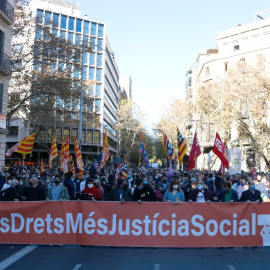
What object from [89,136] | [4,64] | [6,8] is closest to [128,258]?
[4,64]

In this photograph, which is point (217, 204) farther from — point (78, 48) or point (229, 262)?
point (78, 48)

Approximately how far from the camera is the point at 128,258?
23.2 feet

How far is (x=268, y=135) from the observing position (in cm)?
3534

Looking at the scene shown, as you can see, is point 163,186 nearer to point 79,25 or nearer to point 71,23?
point 71,23

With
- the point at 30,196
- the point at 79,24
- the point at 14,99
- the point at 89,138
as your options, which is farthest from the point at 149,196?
the point at 79,24

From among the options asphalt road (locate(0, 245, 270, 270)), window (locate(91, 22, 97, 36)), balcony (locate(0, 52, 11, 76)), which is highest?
window (locate(91, 22, 97, 36))

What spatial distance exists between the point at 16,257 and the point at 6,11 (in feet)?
63.2

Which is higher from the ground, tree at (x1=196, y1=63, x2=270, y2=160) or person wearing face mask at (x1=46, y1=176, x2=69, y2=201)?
tree at (x1=196, y1=63, x2=270, y2=160)

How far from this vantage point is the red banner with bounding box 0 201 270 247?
763 centimetres

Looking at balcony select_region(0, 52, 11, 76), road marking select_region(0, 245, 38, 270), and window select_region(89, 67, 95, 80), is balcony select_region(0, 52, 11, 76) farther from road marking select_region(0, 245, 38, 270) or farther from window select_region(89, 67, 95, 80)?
window select_region(89, 67, 95, 80)

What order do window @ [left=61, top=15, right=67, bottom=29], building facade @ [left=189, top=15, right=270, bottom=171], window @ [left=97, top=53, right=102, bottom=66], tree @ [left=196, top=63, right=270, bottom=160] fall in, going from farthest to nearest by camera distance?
1. window @ [left=97, top=53, right=102, bottom=66]
2. window @ [left=61, top=15, right=67, bottom=29]
3. building facade @ [left=189, top=15, right=270, bottom=171]
4. tree @ [left=196, top=63, right=270, bottom=160]

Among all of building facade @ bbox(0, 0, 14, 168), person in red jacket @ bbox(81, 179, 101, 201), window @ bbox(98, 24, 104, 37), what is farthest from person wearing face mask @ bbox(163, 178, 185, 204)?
window @ bbox(98, 24, 104, 37)

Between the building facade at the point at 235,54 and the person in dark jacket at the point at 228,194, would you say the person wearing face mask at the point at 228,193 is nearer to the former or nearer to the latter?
the person in dark jacket at the point at 228,194

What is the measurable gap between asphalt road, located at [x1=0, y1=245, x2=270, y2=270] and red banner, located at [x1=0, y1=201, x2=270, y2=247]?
0.62ft
